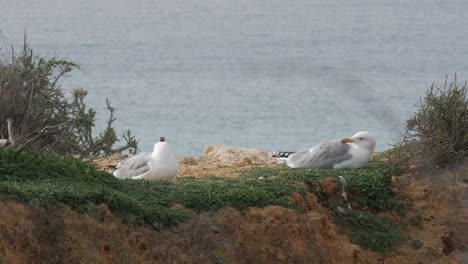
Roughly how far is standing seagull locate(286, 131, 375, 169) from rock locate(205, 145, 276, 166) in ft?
5.52

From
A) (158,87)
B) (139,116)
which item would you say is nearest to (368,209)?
(139,116)

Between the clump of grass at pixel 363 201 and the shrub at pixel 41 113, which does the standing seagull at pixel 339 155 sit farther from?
the shrub at pixel 41 113

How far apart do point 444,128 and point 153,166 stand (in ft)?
11.3

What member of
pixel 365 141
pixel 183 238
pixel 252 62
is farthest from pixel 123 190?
pixel 252 62

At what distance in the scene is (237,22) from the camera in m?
54.6

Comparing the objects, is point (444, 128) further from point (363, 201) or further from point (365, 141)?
point (363, 201)

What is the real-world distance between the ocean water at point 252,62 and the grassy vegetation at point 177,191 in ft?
21.4

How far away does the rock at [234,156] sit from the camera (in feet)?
53.3

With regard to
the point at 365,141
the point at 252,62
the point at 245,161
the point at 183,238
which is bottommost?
the point at 183,238

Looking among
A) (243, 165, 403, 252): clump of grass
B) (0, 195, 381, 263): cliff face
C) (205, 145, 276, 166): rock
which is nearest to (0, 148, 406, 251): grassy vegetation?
(243, 165, 403, 252): clump of grass

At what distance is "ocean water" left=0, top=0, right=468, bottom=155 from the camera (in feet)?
102

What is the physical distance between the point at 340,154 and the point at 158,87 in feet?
75.0

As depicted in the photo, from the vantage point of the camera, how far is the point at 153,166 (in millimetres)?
13781

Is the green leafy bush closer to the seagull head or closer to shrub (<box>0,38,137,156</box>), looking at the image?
the seagull head
